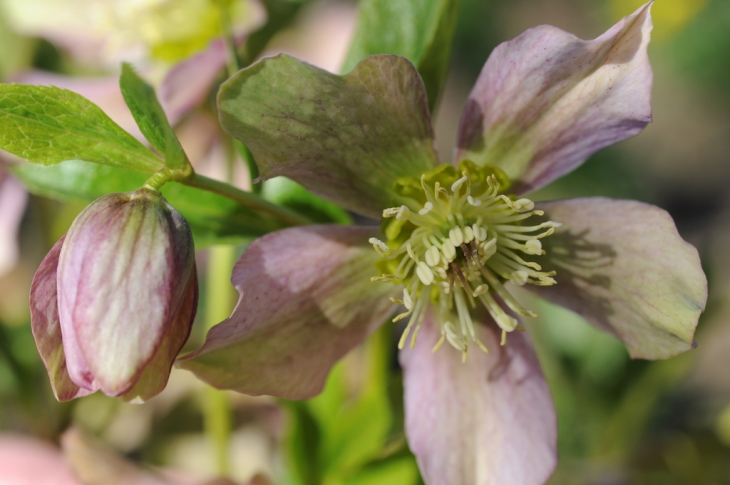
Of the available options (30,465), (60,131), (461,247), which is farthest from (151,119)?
(30,465)

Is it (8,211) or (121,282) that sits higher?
(121,282)

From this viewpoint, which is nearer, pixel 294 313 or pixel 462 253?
pixel 294 313

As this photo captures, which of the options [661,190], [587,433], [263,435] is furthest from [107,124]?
[661,190]

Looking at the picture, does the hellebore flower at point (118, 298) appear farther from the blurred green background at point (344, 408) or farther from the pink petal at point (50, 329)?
the blurred green background at point (344, 408)

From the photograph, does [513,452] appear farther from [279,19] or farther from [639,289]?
[279,19]

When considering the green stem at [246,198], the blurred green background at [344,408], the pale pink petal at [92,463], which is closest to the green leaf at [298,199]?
the green stem at [246,198]

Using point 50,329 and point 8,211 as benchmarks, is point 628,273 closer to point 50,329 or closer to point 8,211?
point 50,329
